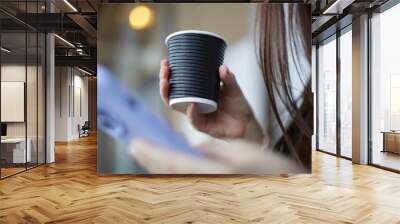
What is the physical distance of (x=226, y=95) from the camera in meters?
6.05

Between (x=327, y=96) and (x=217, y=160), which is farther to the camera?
(x=327, y=96)

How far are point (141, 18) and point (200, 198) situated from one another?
10.3 ft

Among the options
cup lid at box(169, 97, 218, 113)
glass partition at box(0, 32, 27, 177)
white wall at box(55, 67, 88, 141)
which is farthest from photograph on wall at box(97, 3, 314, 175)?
white wall at box(55, 67, 88, 141)

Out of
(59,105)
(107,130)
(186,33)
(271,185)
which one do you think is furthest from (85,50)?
(271,185)

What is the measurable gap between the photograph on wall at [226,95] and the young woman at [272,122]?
16 mm

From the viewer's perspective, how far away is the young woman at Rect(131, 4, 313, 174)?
20.2 ft

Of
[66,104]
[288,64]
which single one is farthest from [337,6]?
[66,104]

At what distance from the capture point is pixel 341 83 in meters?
9.46

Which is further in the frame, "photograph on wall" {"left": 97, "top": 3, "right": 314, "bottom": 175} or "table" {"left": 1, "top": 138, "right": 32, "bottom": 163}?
"table" {"left": 1, "top": 138, "right": 32, "bottom": 163}

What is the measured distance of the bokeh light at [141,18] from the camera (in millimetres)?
6207

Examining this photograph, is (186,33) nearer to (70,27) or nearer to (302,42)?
(302,42)

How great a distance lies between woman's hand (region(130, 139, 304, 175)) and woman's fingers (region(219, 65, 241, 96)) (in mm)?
804

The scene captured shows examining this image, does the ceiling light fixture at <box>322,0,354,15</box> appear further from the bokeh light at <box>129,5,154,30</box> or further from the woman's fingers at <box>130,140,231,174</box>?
the woman's fingers at <box>130,140,231,174</box>

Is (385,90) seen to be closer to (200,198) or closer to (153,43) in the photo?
(153,43)
